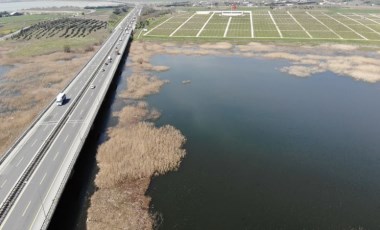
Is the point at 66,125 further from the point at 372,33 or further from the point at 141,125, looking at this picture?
the point at 372,33

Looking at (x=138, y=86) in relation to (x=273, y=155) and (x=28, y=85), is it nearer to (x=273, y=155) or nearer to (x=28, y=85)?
(x=28, y=85)

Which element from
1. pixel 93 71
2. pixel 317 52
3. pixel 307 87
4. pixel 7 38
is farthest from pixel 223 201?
pixel 7 38

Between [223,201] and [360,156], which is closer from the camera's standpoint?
[223,201]

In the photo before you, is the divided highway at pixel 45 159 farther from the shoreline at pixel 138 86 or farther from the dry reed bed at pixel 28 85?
the dry reed bed at pixel 28 85

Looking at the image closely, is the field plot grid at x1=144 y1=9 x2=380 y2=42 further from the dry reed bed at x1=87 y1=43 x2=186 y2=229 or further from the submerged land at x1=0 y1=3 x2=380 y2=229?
the dry reed bed at x1=87 y1=43 x2=186 y2=229

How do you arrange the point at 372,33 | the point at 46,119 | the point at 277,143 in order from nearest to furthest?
1. the point at 277,143
2. the point at 46,119
3. the point at 372,33

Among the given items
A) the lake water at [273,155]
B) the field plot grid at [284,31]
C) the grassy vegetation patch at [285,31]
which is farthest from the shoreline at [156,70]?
the field plot grid at [284,31]
